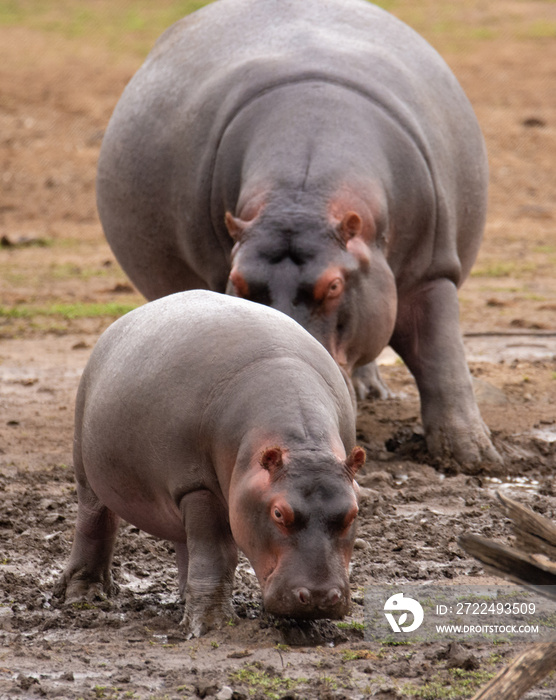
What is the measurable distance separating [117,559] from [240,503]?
1.25 metres

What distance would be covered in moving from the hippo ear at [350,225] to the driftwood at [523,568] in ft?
7.25

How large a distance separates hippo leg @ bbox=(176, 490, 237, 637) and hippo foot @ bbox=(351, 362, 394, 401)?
11.8ft

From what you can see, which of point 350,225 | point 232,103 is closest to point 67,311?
point 232,103

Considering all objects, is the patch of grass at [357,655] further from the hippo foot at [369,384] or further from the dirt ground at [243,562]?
the hippo foot at [369,384]

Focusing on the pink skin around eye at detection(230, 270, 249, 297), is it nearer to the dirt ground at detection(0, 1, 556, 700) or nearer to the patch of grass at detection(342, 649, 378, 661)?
the dirt ground at detection(0, 1, 556, 700)

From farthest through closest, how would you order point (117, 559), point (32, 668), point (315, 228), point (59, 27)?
point (59, 27) < point (315, 228) < point (117, 559) < point (32, 668)

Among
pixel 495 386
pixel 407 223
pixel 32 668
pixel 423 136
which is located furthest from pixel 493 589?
pixel 495 386

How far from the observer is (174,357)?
387 cm

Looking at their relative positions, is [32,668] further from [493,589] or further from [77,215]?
[77,215]

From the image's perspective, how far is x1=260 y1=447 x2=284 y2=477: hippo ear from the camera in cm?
336

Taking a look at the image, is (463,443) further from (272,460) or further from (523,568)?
(523,568)

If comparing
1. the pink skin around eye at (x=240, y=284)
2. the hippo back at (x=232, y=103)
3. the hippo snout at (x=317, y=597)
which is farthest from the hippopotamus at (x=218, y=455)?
the hippo back at (x=232, y=103)

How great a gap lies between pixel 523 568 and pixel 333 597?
53cm

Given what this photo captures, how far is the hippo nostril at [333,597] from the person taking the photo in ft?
Answer: 10.8
